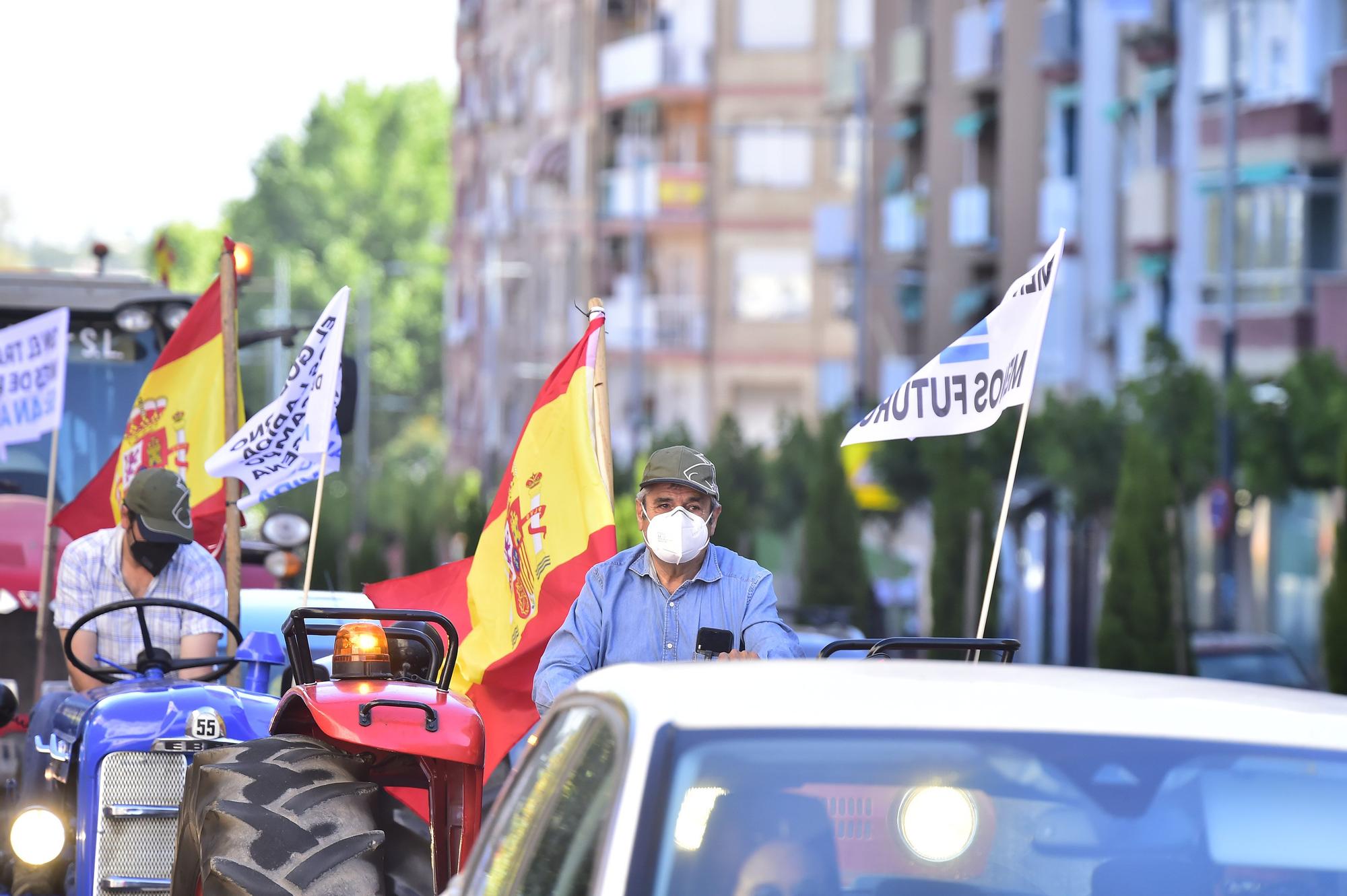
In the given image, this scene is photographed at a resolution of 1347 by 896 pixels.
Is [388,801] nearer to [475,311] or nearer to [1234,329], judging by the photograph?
[1234,329]

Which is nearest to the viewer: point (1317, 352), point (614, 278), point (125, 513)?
point (125, 513)

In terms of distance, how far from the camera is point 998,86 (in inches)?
1906

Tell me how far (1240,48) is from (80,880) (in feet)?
105

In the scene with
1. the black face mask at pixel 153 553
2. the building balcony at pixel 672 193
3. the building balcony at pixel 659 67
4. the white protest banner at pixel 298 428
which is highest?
the building balcony at pixel 659 67

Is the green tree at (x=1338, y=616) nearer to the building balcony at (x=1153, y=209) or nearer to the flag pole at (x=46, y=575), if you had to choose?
the flag pole at (x=46, y=575)

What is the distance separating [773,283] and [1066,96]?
20.9 meters

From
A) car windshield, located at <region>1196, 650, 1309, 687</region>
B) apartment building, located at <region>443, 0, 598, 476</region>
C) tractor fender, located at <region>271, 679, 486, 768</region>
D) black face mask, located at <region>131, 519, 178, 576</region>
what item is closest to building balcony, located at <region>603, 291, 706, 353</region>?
apartment building, located at <region>443, 0, 598, 476</region>

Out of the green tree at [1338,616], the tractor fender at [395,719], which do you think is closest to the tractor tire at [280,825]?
the tractor fender at [395,719]

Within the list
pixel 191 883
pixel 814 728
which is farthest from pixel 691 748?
pixel 191 883

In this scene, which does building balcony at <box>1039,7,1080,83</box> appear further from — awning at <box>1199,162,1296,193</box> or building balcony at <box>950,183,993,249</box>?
awning at <box>1199,162,1296,193</box>

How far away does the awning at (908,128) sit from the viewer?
54219mm

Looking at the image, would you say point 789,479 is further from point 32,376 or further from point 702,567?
point 702,567

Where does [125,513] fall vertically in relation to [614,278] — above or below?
below

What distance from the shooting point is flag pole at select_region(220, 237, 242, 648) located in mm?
10164
